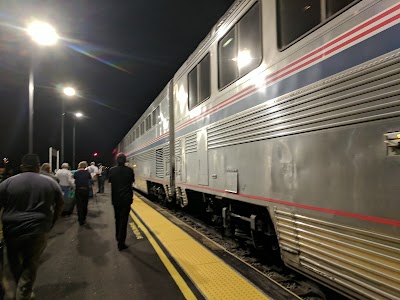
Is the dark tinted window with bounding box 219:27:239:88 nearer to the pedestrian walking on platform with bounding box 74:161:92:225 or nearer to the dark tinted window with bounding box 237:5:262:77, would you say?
the dark tinted window with bounding box 237:5:262:77

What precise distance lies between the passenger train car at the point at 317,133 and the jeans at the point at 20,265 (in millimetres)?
2566

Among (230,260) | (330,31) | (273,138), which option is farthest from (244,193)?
(330,31)

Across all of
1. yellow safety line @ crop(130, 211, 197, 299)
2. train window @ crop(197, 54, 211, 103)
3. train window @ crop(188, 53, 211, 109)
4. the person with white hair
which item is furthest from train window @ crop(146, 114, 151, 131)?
train window @ crop(197, 54, 211, 103)

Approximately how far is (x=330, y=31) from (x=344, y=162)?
1178mm

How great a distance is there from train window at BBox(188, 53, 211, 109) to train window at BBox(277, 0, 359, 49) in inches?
96.4

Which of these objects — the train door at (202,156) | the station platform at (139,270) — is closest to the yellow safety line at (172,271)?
the station platform at (139,270)

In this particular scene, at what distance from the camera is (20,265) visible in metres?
3.53

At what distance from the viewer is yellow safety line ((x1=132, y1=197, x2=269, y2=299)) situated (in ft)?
12.8

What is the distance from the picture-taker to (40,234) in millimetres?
3609

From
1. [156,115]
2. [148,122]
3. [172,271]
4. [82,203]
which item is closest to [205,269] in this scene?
[172,271]

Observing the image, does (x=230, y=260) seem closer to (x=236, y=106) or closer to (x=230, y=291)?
(x=230, y=291)

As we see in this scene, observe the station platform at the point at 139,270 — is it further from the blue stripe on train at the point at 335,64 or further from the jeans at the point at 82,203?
the blue stripe on train at the point at 335,64

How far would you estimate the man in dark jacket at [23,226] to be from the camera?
3.49m

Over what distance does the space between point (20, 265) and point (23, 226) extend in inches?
16.1
